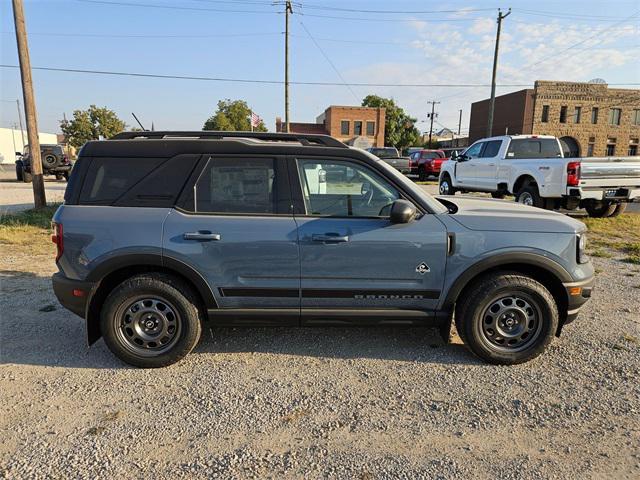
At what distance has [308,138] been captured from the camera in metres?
3.68

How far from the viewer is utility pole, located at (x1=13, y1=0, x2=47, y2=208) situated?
1021cm

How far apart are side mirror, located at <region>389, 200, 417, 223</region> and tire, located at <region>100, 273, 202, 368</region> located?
1.72m

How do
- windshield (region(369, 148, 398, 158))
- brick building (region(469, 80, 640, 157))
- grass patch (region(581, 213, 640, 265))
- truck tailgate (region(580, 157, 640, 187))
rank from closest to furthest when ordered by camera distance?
grass patch (region(581, 213, 640, 265)) < truck tailgate (region(580, 157, 640, 187)) < windshield (region(369, 148, 398, 158)) < brick building (region(469, 80, 640, 157))

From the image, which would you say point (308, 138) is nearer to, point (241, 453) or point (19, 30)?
point (241, 453)

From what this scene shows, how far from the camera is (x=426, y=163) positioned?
24.7 metres

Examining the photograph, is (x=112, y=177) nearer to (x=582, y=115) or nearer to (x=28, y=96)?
(x=28, y=96)

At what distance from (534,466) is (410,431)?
70 centimetres

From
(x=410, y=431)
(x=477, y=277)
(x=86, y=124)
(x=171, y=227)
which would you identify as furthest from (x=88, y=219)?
(x=86, y=124)

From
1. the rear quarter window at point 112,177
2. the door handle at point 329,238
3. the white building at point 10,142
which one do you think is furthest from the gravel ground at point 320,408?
the white building at point 10,142

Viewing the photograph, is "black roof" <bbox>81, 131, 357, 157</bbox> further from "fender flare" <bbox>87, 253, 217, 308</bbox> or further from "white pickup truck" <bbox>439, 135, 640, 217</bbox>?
"white pickup truck" <bbox>439, 135, 640, 217</bbox>

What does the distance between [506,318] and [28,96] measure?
11.7 m

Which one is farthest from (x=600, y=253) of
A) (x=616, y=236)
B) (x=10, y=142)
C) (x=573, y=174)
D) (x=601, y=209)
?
(x=10, y=142)

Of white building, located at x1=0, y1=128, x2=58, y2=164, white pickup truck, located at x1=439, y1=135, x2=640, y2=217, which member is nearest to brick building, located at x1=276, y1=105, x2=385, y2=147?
white building, located at x1=0, y1=128, x2=58, y2=164

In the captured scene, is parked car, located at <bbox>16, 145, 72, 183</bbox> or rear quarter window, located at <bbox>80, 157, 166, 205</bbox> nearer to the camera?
rear quarter window, located at <bbox>80, 157, 166, 205</bbox>
